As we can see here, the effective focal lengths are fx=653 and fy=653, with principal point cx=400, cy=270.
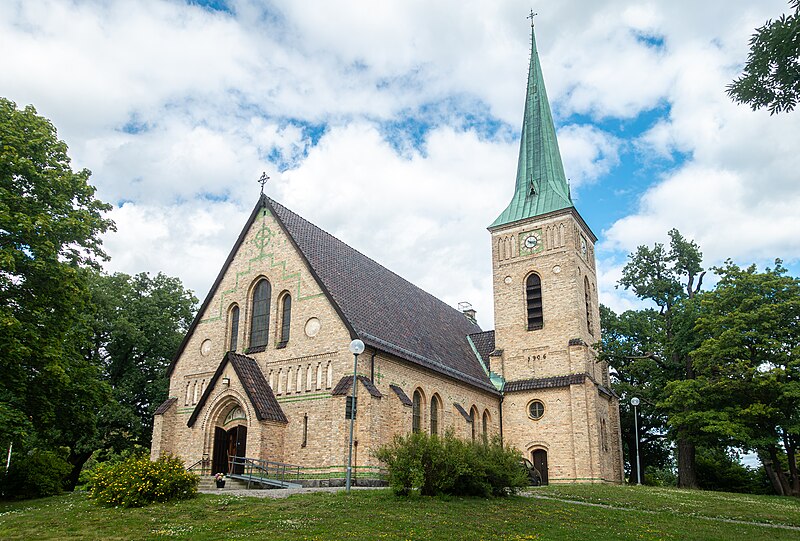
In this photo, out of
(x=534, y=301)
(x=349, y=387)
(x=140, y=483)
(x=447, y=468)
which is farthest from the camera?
(x=534, y=301)

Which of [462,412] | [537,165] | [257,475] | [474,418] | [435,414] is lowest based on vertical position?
[257,475]

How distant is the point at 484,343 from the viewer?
39.8m

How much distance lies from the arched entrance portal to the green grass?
290 inches

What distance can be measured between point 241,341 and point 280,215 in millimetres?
5753

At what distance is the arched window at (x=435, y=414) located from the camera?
29.2 metres

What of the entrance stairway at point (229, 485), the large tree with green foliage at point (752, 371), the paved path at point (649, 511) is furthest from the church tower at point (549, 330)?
the entrance stairway at point (229, 485)

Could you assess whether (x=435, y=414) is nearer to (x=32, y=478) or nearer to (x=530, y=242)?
(x=530, y=242)

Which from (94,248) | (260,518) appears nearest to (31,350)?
(94,248)

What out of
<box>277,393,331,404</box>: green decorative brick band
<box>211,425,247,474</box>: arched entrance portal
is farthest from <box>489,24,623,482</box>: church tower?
<box>211,425,247,474</box>: arched entrance portal

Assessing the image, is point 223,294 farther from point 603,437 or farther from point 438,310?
point 603,437

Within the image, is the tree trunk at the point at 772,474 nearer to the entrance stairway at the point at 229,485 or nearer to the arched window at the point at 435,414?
the arched window at the point at 435,414

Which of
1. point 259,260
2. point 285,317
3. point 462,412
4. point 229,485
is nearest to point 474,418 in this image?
point 462,412

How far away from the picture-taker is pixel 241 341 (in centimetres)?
2817

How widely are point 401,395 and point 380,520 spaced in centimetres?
1210
